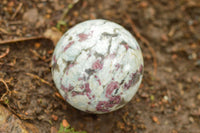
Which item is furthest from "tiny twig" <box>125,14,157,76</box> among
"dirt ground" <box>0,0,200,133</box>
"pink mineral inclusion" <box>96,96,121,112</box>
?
"pink mineral inclusion" <box>96,96,121,112</box>

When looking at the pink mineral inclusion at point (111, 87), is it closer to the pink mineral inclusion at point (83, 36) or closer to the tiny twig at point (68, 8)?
the pink mineral inclusion at point (83, 36)

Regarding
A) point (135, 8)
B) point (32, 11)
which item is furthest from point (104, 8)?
point (32, 11)

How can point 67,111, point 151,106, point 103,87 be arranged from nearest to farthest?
1. point 103,87
2. point 67,111
3. point 151,106

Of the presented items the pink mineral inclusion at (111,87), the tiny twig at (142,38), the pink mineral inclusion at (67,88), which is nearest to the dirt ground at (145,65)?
the tiny twig at (142,38)

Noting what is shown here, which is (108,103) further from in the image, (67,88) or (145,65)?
(145,65)

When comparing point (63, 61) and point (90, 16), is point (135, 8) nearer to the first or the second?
point (90, 16)

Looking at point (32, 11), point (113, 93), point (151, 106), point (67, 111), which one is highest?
point (32, 11)
